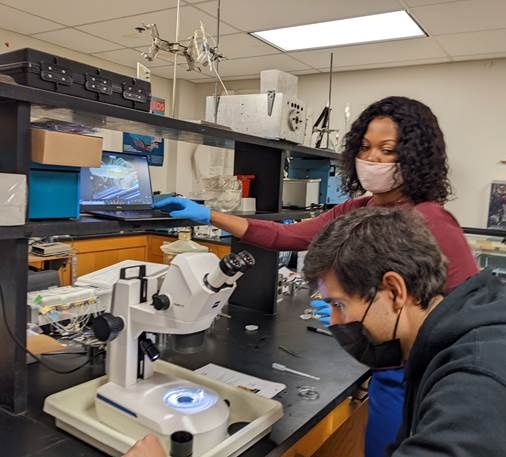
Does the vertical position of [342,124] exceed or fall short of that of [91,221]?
it exceeds it

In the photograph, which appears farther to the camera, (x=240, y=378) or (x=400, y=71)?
(x=400, y=71)

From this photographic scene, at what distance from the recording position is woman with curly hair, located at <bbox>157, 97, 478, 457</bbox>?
54.3 inches

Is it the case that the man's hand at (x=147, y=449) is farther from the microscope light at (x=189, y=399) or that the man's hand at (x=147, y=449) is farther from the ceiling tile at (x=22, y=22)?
the ceiling tile at (x=22, y=22)

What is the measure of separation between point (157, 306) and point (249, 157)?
1.18m

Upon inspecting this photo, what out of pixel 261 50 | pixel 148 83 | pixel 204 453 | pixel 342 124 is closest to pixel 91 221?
pixel 148 83

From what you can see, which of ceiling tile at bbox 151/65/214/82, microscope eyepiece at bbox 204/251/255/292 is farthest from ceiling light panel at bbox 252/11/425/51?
microscope eyepiece at bbox 204/251/255/292

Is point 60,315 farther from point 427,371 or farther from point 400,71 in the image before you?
point 400,71

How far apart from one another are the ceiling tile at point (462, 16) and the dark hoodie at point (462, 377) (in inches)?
106

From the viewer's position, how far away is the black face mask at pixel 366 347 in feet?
3.00

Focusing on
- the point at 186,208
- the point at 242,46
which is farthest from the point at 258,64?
the point at 186,208

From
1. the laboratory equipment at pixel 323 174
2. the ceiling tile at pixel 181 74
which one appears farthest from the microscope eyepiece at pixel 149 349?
the ceiling tile at pixel 181 74

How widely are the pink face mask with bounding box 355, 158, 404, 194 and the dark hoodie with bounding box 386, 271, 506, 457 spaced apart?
0.76 meters

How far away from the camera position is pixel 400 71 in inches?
178

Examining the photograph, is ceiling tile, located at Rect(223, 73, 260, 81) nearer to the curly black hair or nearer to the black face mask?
the curly black hair
